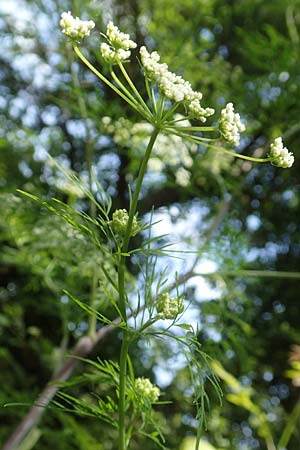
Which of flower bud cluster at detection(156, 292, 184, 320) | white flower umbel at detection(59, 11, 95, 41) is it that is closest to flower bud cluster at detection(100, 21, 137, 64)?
white flower umbel at detection(59, 11, 95, 41)

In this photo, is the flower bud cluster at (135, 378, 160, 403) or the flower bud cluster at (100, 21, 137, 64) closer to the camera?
the flower bud cluster at (100, 21, 137, 64)

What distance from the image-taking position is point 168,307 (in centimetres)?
37

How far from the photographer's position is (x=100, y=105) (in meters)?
1.01

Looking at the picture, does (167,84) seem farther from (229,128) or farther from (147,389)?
(147,389)

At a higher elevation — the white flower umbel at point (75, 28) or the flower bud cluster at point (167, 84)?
the white flower umbel at point (75, 28)

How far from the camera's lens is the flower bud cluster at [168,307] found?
0.37 metres

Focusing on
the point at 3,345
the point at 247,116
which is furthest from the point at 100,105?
the point at 3,345

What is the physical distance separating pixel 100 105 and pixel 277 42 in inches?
11.9

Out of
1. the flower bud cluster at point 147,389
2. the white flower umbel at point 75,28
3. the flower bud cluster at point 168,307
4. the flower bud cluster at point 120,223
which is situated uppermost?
the white flower umbel at point 75,28

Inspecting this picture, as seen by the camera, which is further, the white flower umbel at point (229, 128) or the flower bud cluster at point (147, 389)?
the flower bud cluster at point (147, 389)

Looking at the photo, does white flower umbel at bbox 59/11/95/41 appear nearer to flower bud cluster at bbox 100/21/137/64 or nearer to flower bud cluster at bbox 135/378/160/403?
flower bud cluster at bbox 100/21/137/64

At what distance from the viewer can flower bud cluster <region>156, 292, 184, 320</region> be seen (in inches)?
14.5

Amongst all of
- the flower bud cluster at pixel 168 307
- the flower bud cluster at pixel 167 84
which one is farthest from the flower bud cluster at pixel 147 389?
the flower bud cluster at pixel 167 84

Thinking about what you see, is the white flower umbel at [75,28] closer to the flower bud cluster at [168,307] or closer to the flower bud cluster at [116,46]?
the flower bud cluster at [116,46]
